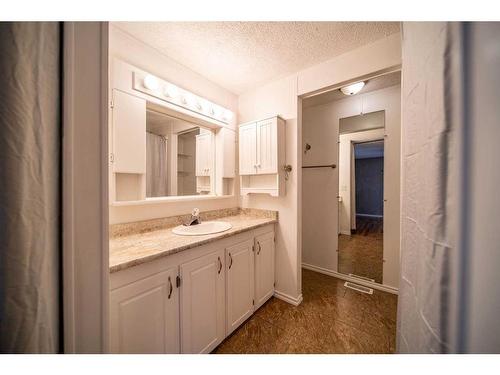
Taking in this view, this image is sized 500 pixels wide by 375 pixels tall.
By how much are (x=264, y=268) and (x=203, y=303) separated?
0.71 meters

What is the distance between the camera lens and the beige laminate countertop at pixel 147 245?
2.75 feet

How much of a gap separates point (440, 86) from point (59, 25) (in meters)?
0.99

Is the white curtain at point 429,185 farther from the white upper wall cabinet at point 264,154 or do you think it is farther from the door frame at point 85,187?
the white upper wall cabinet at point 264,154

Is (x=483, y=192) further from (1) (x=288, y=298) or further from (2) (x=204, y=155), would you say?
(2) (x=204, y=155)

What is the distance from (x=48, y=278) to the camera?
41 cm

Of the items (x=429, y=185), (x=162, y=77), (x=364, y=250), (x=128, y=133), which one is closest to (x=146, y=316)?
(x=128, y=133)

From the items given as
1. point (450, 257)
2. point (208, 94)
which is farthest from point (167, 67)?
point (450, 257)

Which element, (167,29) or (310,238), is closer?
(167,29)

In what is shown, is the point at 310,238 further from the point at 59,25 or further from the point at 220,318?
the point at 59,25

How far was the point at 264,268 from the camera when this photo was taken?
1.71 metres

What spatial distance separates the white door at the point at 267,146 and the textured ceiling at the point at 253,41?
52cm

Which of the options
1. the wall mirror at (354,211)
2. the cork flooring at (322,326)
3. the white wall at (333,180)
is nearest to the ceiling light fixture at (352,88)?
the white wall at (333,180)

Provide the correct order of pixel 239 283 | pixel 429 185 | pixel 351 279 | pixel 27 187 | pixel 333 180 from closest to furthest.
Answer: pixel 27 187 → pixel 429 185 → pixel 239 283 → pixel 351 279 → pixel 333 180

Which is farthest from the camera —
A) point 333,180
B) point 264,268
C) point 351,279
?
point 333,180
